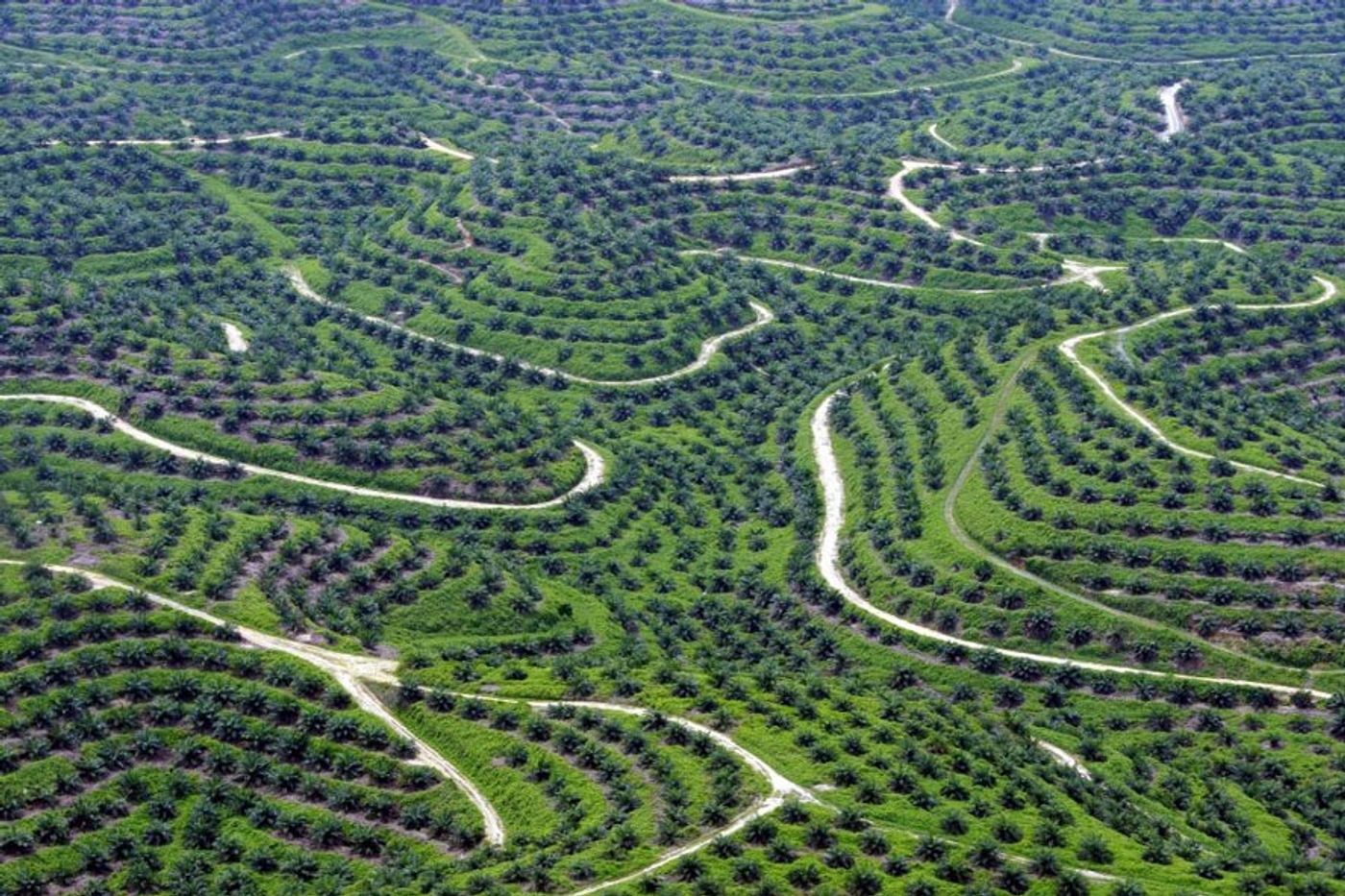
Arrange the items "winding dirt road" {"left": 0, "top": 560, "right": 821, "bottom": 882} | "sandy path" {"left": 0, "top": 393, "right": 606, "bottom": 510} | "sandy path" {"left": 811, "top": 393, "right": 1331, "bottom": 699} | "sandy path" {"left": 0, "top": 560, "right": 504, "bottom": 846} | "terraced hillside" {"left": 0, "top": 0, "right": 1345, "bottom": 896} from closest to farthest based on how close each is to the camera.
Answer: "terraced hillside" {"left": 0, "top": 0, "right": 1345, "bottom": 896}, "winding dirt road" {"left": 0, "top": 560, "right": 821, "bottom": 882}, "sandy path" {"left": 0, "top": 560, "right": 504, "bottom": 846}, "sandy path" {"left": 811, "top": 393, "right": 1331, "bottom": 699}, "sandy path" {"left": 0, "top": 393, "right": 606, "bottom": 510}

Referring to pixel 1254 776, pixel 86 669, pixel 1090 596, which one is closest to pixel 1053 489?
pixel 1090 596

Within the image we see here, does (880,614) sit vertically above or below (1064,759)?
below

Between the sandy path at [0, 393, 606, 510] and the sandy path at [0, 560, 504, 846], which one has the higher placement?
the sandy path at [0, 560, 504, 846]

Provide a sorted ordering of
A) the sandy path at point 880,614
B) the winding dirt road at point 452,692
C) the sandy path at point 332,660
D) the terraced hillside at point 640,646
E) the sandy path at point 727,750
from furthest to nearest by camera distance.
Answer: the sandy path at point 880,614, the sandy path at point 332,660, the winding dirt road at point 452,692, the terraced hillside at point 640,646, the sandy path at point 727,750

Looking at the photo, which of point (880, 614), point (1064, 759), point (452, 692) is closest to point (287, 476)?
point (452, 692)

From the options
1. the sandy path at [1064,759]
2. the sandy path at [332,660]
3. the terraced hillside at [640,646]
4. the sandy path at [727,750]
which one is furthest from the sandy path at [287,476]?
the sandy path at [1064,759]

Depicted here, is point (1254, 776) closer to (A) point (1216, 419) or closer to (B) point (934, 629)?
(B) point (934, 629)

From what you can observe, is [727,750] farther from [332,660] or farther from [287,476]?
[287,476]

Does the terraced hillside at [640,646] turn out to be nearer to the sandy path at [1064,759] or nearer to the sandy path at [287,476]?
the sandy path at [287,476]

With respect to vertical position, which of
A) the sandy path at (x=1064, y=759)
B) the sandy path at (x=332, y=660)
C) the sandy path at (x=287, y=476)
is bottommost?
the sandy path at (x=287, y=476)

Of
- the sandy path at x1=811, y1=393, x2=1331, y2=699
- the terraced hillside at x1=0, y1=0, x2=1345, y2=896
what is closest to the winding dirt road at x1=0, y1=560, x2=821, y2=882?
the terraced hillside at x1=0, y1=0, x2=1345, y2=896

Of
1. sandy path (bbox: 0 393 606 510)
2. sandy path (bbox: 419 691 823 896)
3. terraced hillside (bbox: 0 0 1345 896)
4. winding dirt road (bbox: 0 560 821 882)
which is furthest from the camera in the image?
sandy path (bbox: 0 393 606 510)

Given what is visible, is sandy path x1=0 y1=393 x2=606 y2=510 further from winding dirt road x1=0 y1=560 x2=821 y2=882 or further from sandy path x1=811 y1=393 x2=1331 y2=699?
winding dirt road x1=0 y1=560 x2=821 y2=882
